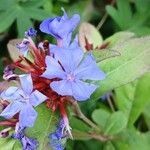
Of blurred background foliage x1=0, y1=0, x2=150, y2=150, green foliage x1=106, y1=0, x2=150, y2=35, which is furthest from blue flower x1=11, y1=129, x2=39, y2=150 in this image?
green foliage x1=106, y1=0, x2=150, y2=35

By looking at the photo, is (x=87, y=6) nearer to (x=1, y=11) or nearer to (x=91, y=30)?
(x=91, y=30)

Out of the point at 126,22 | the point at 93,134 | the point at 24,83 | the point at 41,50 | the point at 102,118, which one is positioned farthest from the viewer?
the point at 126,22

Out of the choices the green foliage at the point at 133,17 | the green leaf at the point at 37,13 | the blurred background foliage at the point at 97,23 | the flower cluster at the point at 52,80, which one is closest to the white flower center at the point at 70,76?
the flower cluster at the point at 52,80

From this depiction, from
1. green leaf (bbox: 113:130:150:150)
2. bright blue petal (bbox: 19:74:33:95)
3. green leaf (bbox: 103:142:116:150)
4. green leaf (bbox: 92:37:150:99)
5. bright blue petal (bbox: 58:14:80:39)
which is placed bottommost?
green leaf (bbox: 113:130:150:150)

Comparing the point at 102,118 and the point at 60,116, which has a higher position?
the point at 60,116

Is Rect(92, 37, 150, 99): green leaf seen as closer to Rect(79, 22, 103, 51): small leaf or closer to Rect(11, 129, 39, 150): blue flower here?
Rect(11, 129, 39, 150): blue flower

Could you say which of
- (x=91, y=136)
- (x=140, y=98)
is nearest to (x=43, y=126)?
(x=91, y=136)

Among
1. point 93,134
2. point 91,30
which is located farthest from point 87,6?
point 93,134
